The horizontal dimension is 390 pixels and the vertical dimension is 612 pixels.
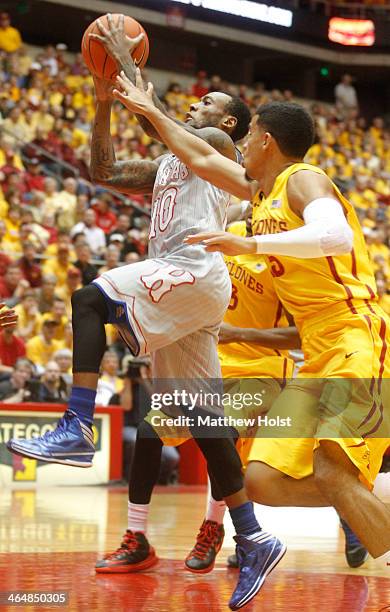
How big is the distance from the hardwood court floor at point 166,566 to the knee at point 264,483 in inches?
15.9

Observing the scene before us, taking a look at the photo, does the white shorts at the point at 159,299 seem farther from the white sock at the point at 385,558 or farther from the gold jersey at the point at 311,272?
the white sock at the point at 385,558

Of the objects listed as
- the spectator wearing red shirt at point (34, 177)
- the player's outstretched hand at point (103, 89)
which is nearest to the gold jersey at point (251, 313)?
the player's outstretched hand at point (103, 89)

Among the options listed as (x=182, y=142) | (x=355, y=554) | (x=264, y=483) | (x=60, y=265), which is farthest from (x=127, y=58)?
(x=60, y=265)

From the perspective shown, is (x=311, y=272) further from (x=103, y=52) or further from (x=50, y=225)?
(x=50, y=225)

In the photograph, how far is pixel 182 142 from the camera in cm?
415

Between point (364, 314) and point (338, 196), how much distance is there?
49 cm

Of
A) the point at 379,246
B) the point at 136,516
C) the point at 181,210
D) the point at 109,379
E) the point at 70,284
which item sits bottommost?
the point at 109,379

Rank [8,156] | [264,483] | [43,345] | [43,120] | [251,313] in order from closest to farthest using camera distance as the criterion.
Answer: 1. [264,483]
2. [251,313]
3. [43,345]
4. [8,156]
5. [43,120]

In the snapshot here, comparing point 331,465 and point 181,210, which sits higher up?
point 181,210

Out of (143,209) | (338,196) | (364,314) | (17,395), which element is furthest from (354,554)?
(143,209)

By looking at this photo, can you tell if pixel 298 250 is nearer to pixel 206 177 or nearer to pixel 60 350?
pixel 206 177

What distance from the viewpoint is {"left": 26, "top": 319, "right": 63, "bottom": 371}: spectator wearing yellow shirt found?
11.2 m

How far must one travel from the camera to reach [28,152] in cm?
1495

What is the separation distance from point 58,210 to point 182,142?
9.55 m
